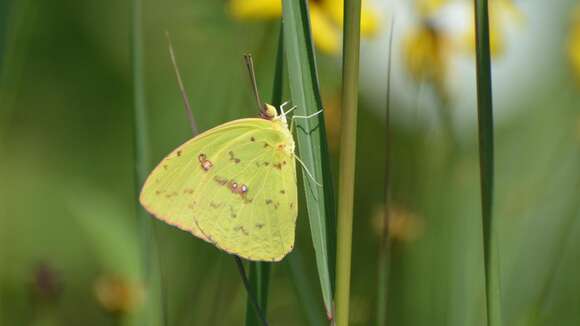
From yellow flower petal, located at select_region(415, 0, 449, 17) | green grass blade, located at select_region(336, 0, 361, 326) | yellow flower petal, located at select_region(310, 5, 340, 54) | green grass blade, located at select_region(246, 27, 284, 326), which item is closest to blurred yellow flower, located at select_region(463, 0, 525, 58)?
yellow flower petal, located at select_region(415, 0, 449, 17)

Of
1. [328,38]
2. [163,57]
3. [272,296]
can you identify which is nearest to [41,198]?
[163,57]

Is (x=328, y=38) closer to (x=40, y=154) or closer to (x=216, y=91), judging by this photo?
(x=216, y=91)

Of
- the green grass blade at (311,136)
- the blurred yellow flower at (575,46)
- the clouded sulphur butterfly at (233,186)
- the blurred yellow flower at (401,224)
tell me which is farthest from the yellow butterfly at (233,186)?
the blurred yellow flower at (575,46)

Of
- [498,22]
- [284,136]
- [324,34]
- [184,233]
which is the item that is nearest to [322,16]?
[324,34]

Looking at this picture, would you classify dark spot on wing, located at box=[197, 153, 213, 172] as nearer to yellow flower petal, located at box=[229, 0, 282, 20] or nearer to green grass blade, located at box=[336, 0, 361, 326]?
green grass blade, located at box=[336, 0, 361, 326]

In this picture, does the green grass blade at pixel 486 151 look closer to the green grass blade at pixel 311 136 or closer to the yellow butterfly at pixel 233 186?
the green grass blade at pixel 311 136

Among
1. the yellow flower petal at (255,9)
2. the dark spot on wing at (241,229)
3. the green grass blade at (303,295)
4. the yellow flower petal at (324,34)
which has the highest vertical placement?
the yellow flower petal at (255,9)

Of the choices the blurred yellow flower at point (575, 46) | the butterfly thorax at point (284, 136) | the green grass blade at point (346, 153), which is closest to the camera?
the green grass blade at point (346, 153)

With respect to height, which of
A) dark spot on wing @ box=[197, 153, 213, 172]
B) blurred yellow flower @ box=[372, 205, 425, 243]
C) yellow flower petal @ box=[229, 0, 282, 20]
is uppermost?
yellow flower petal @ box=[229, 0, 282, 20]
